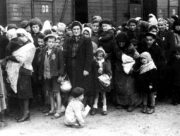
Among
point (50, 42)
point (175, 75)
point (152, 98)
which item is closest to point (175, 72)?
point (175, 75)

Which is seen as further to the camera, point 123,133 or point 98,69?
point 98,69

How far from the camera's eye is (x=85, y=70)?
618 cm

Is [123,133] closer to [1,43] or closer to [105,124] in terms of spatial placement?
[105,124]

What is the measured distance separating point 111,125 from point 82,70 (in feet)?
3.64

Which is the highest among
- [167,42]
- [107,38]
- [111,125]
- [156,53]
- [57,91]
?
[107,38]

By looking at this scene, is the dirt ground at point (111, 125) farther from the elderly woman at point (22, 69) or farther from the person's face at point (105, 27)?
the person's face at point (105, 27)

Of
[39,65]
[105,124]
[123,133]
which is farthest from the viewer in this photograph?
[39,65]

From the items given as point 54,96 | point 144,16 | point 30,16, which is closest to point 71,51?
point 54,96

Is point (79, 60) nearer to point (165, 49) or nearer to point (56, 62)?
point (56, 62)

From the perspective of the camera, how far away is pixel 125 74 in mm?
6551

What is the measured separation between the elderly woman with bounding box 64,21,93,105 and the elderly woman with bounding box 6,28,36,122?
0.64 m

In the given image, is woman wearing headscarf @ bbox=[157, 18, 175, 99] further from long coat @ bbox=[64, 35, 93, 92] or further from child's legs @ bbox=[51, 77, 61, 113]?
child's legs @ bbox=[51, 77, 61, 113]

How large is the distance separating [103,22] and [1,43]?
1.91m

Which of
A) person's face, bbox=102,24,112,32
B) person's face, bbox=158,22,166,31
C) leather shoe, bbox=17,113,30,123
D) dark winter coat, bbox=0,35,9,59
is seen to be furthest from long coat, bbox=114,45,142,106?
dark winter coat, bbox=0,35,9,59
